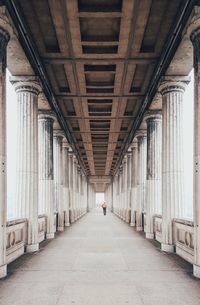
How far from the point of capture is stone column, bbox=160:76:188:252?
13742 mm

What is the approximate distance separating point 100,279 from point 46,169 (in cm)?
1067

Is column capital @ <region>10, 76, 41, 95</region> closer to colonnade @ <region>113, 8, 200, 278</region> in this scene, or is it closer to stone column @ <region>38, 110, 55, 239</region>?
stone column @ <region>38, 110, 55, 239</region>

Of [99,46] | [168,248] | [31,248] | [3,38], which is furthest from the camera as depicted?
[31,248]

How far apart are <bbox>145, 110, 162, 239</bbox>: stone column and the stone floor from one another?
16.3ft

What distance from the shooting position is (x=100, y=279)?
870 centimetres

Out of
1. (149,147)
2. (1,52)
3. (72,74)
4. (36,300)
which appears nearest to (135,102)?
(149,147)

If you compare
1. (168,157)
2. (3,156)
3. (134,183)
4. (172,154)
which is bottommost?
(134,183)

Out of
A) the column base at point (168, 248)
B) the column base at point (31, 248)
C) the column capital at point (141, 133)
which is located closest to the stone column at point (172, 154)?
the column base at point (168, 248)

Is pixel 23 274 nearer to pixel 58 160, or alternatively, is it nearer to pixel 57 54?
pixel 57 54

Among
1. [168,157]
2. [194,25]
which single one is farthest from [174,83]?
[194,25]

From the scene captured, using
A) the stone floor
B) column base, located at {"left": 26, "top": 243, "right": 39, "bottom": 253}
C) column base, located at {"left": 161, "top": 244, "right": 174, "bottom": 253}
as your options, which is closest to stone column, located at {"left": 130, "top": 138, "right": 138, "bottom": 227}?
column base, located at {"left": 161, "top": 244, "right": 174, "bottom": 253}

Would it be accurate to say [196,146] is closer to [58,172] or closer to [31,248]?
[31,248]

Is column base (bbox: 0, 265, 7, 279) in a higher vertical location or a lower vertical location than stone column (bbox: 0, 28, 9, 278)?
lower

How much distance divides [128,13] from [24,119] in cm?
618
